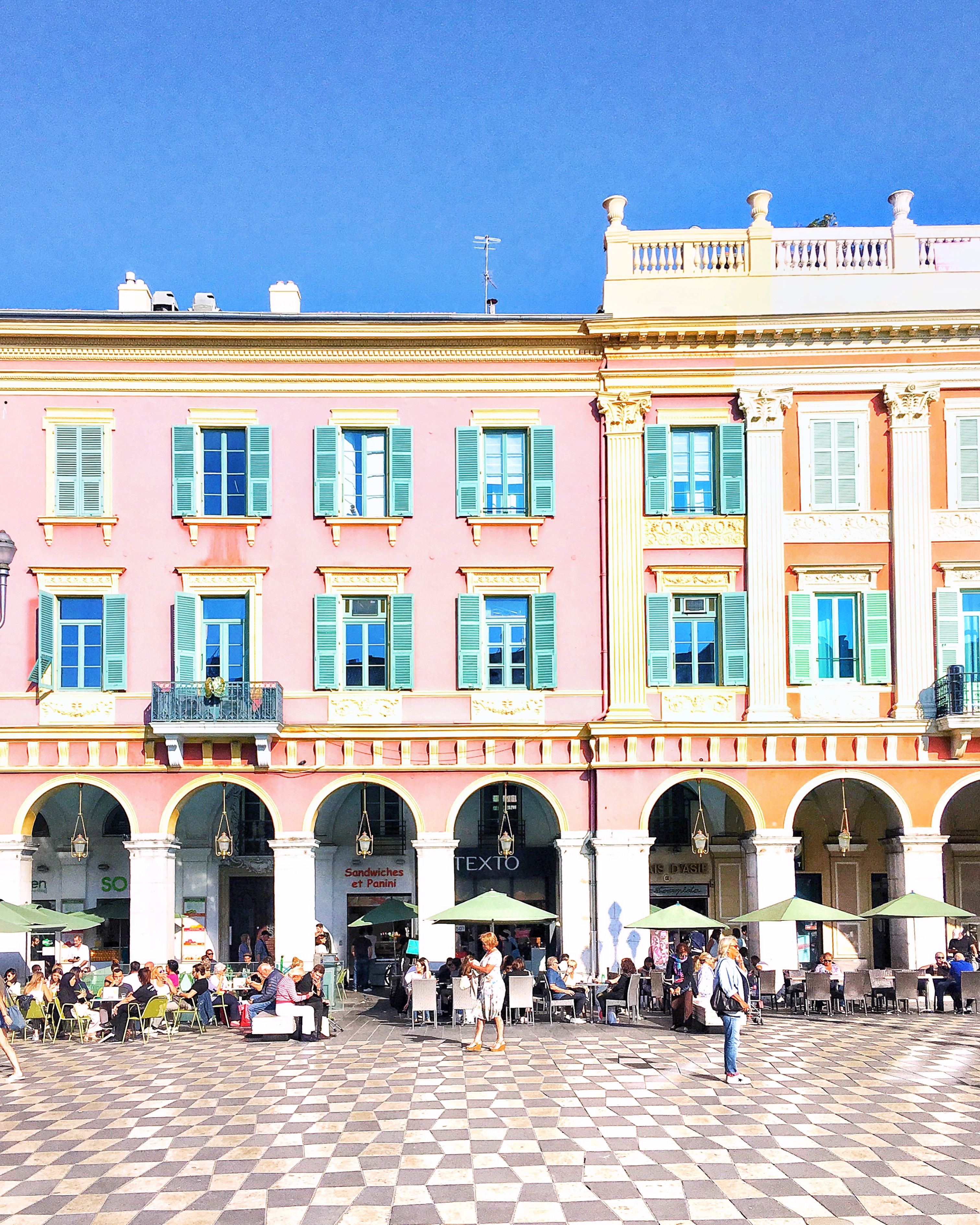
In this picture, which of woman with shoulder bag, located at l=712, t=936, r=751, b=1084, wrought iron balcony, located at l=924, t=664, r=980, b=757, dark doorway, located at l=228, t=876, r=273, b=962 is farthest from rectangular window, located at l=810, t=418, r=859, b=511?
dark doorway, located at l=228, t=876, r=273, b=962

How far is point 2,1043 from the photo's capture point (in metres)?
17.5

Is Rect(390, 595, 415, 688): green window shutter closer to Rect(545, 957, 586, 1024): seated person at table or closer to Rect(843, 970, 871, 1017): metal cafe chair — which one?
Rect(545, 957, 586, 1024): seated person at table

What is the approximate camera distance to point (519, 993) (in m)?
23.8

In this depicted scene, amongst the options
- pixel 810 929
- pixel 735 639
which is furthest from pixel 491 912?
pixel 810 929

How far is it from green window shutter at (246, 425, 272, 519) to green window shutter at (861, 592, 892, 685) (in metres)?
13.6

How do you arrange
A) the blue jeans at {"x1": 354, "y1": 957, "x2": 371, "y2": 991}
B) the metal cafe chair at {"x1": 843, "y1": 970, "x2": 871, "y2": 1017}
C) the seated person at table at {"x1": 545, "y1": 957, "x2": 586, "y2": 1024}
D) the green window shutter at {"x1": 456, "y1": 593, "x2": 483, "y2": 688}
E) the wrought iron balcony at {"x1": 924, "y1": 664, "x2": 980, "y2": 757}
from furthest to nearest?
the blue jeans at {"x1": 354, "y1": 957, "x2": 371, "y2": 991} → the green window shutter at {"x1": 456, "y1": 593, "x2": 483, "y2": 688} → the wrought iron balcony at {"x1": 924, "y1": 664, "x2": 980, "y2": 757} → the metal cafe chair at {"x1": 843, "y1": 970, "x2": 871, "y2": 1017} → the seated person at table at {"x1": 545, "y1": 957, "x2": 586, "y2": 1024}

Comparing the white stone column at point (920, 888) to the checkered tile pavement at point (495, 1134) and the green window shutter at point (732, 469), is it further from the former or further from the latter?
the green window shutter at point (732, 469)

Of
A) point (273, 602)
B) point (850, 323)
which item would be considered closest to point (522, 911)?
point (273, 602)

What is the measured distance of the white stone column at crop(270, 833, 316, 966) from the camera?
28188 millimetres

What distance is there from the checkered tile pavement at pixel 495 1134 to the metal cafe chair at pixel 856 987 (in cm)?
316

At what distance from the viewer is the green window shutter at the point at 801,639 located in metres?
29.0

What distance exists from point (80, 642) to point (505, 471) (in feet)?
33.9

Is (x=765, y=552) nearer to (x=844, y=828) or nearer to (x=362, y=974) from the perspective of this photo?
(x=844, y=828)

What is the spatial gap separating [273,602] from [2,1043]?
43.7 feet
